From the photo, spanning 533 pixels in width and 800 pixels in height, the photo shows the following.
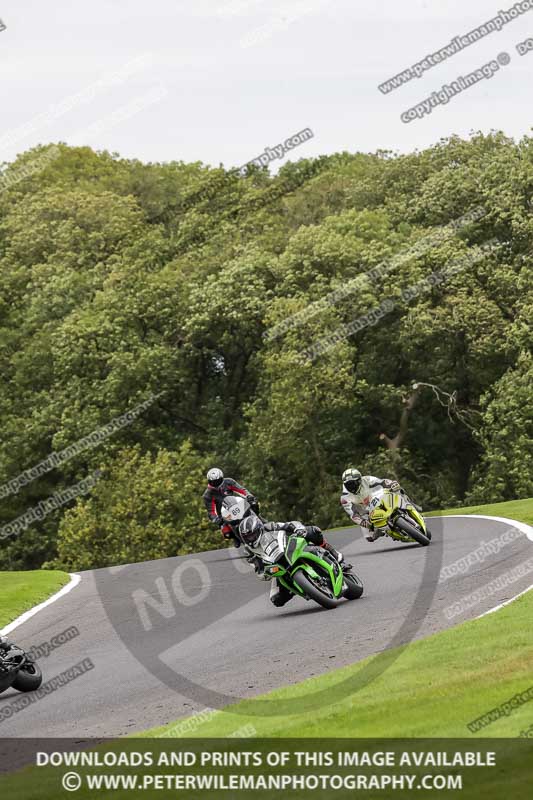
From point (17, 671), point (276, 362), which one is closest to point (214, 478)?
point (17, 671)

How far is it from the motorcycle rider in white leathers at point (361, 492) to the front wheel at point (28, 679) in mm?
8086

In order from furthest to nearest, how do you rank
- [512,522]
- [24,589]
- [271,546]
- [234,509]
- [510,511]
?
[510,511], [512,522], [24,589], [234,509], [271,546]

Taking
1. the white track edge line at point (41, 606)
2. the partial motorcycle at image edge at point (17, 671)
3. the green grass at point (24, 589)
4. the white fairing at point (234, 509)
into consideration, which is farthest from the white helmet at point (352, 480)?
the partial motorcycle at image edge at point (17, 671)

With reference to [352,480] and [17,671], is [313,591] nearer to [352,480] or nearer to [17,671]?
[17,671]

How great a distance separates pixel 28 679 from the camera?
13.3m

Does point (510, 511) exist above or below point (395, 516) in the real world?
below

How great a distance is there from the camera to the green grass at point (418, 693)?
8.55m

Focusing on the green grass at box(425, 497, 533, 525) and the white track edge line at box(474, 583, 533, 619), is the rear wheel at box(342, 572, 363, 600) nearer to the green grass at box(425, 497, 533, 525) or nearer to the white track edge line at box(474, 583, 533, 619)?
the white track edge line at box(474, 583, 533, 619)

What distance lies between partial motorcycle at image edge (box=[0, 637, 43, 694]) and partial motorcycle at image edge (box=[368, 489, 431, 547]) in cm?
824

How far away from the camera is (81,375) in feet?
165

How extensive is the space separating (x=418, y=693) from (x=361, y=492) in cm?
1122

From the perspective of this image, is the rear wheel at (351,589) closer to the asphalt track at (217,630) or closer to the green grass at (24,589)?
the asphalt track at (217,630)
